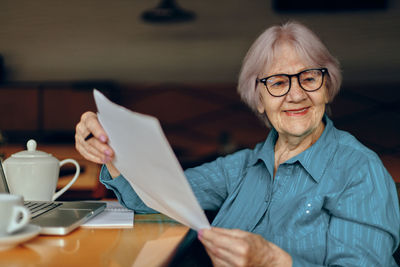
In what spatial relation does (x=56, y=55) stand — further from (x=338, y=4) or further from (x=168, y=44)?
(x=338, y=4)

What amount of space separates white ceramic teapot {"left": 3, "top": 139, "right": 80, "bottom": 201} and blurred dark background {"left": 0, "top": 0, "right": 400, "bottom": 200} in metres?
2.76

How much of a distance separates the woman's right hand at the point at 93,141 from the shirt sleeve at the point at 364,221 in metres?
0.57

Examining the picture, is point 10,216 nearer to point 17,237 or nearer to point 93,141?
point 17,237

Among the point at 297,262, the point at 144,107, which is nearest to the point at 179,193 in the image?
the point at 297,262

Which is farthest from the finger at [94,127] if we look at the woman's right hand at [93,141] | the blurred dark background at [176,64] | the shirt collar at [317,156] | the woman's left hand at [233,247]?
the blurred dark background at [176,64]

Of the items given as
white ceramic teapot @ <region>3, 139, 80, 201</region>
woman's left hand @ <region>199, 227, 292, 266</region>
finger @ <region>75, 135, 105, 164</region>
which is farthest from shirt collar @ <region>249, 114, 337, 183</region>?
white ceramic teapot @ <region>3, 139, 80, 201</region>

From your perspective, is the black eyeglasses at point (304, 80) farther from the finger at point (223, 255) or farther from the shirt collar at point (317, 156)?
the finger at point (223, 255)

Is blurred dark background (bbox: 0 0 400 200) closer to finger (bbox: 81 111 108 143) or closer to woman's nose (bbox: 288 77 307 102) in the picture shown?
woman's nose (bbox: 288 77 307 102)

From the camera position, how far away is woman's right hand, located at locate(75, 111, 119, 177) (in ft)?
3.32

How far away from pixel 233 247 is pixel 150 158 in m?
0.23

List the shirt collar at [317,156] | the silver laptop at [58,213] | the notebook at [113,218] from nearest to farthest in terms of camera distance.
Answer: the silver laptop at [58,213]
the notebook at [113,218]
the shirt collar at [317,156]

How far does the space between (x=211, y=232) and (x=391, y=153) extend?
364 centimetres

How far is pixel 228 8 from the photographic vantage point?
446 centimetres

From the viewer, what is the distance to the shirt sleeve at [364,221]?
0.95m
